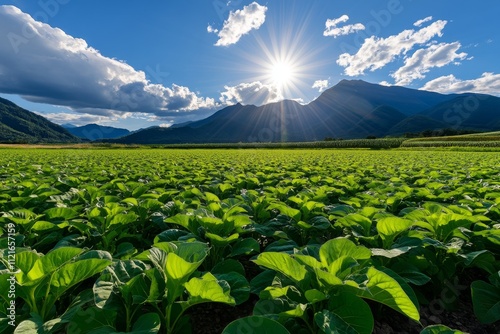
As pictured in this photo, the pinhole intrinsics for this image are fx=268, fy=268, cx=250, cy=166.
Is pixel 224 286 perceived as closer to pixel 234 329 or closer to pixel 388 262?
pixel 234 329

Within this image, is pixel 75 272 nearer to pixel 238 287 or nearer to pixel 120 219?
pixel 238 287

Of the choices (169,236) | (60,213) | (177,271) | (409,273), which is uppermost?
(177,271)

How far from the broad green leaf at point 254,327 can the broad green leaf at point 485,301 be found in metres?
1.96

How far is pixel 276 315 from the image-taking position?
164cm

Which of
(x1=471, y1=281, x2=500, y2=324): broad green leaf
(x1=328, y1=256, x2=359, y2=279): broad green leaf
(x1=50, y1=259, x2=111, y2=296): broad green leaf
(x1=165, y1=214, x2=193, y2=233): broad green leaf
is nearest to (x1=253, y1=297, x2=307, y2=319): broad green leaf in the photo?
(x1=328, y1=256, x2=359, y2=279): broad green leaf

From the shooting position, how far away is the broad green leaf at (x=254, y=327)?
1291mm

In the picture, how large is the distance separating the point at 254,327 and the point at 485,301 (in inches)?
86.8

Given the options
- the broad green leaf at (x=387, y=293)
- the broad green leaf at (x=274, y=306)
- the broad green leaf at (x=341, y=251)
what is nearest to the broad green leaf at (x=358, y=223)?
the broad green leaf at (x=341, y=251)

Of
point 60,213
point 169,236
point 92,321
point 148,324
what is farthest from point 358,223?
point 60,213

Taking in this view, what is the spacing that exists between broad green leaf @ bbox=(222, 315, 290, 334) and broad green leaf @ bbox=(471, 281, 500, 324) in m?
1.96

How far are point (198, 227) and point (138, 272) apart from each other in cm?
113

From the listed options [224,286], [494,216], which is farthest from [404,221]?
[494,216]

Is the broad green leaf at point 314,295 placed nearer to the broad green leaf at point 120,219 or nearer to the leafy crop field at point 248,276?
the leafy crop field at point 248,276

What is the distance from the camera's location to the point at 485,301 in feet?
7.40
